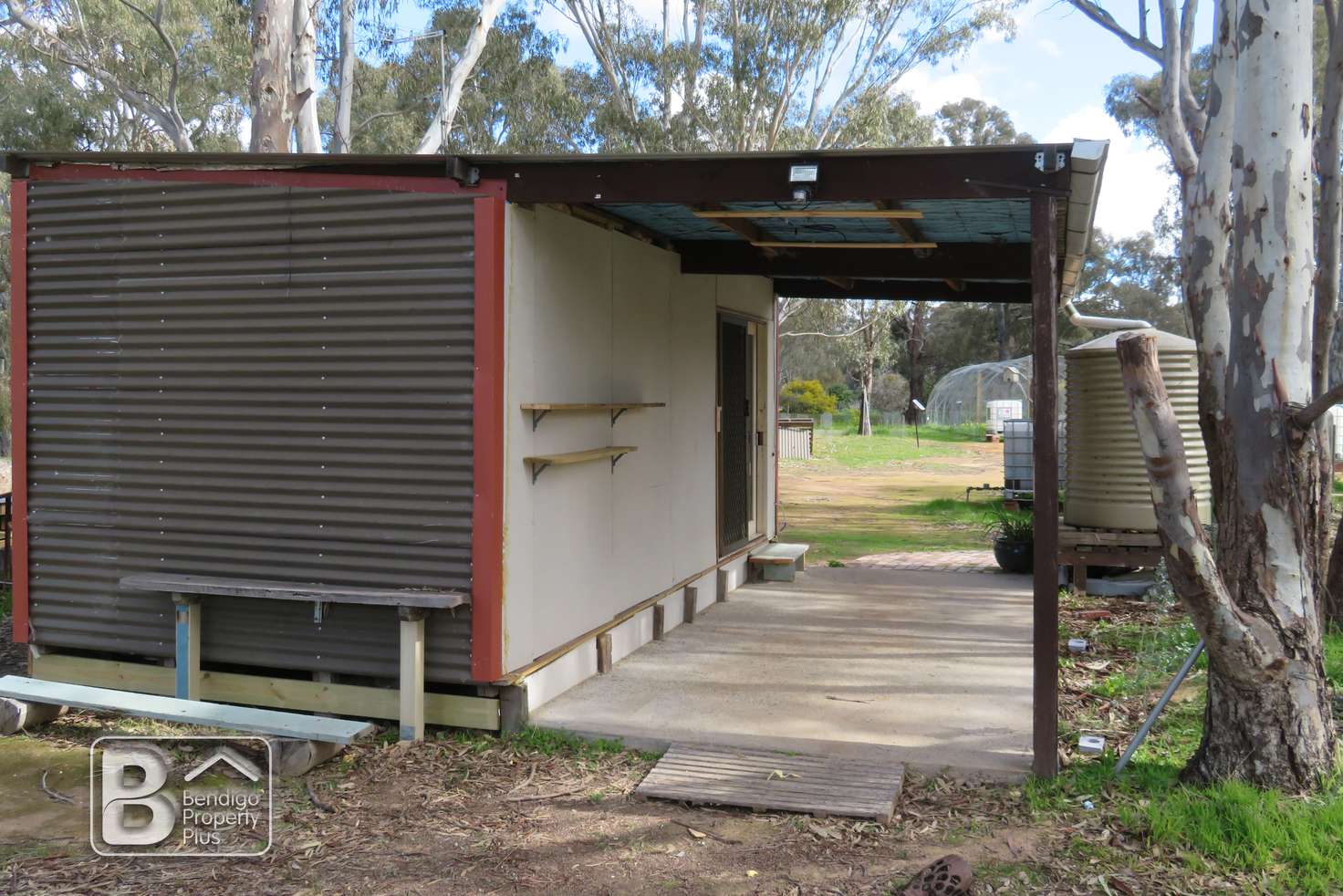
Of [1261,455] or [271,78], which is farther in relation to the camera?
[271,78]

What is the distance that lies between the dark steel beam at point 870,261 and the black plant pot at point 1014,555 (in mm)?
3465

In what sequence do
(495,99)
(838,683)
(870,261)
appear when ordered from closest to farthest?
(838,683) < (870,261) < (495,99)

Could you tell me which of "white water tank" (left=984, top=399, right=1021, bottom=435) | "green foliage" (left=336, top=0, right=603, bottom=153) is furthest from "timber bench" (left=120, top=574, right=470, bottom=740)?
"white water tank" (left=984, top=399, right=1021, bottom=435)

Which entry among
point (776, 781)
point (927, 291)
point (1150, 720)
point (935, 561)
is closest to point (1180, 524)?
point (1150, 720)

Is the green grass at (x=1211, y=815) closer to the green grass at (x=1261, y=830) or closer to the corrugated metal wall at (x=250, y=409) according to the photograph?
the green grass at (x=1261, y=830)

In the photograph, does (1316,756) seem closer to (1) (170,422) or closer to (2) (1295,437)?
(2) (1295,437)

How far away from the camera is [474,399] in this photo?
502 centimetres

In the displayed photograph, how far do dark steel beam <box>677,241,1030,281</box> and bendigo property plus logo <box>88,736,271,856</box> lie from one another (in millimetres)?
4175

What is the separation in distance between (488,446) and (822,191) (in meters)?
1.79

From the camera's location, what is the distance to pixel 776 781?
4410mm

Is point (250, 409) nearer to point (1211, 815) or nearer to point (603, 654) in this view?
point (603, 654)

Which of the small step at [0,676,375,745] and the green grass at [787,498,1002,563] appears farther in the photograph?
the green grass at [787,498,1002,563]

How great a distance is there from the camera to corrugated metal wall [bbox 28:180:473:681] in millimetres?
5105

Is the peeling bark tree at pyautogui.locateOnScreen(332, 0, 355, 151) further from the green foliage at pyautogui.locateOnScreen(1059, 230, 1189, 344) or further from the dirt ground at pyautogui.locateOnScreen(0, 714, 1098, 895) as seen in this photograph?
the green foliage at pyautogui.locateOnScreen(1059, 230, 1189, 344)
